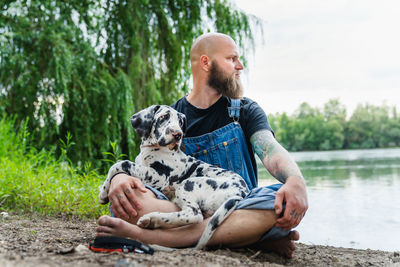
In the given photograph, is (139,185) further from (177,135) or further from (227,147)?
(227,147)

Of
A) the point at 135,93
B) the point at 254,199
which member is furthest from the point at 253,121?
the point at 135,93

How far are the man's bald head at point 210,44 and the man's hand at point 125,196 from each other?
4.31 feet

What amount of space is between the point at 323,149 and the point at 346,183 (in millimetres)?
29540

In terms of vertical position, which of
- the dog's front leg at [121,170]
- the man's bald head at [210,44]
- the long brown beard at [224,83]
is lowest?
the dog's front leg at [121,170]

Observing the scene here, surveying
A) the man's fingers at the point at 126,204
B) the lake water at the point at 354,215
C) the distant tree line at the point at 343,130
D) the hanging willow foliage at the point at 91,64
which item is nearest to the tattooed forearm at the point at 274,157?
the man's fingers at the point at 126,204

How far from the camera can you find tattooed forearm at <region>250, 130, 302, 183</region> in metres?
2.56

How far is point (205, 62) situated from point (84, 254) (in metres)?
1.88

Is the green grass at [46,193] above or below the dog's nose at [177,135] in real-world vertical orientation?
below

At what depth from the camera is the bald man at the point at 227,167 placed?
2363mm

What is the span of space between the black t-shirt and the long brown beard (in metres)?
0.06

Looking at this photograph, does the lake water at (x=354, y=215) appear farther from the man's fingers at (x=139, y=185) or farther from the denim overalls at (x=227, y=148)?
the man's fingers at (x=139, y=185)

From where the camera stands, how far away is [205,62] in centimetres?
325

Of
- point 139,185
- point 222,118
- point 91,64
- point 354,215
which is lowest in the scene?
point 354,215

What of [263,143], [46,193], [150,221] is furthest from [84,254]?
[46,193]
